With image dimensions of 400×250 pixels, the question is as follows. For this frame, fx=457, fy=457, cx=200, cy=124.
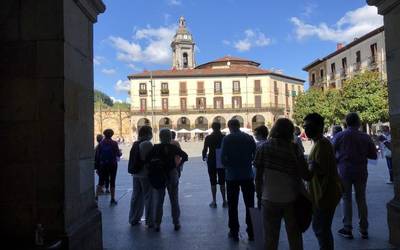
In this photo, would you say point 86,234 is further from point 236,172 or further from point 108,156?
point 108,156

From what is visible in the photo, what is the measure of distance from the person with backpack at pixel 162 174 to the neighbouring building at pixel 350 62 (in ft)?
126

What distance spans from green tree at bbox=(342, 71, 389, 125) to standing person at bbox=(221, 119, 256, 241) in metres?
34.5

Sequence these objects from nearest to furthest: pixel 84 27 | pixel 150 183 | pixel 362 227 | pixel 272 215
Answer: pixel 272 215 < pixel 84 27 < pixel 362 227 < pixel 150 183

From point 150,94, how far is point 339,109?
3960 cm

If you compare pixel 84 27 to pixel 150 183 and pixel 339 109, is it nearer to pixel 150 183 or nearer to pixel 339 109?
pixel 150 183

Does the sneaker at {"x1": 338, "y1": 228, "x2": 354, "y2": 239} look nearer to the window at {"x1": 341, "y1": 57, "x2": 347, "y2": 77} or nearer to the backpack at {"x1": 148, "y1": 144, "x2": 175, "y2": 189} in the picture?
the backpack at {"x1": 148, "y1": 144, "x2": 175, "y2": 189}

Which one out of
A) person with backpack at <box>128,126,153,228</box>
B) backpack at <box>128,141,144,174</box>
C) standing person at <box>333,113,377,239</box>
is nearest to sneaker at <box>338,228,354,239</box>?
standing person at <box>333,113,377,239</box>

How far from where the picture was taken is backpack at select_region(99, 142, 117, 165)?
33.0 ft

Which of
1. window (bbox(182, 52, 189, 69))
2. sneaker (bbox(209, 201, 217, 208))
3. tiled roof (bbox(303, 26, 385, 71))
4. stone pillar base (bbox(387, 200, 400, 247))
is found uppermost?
window (bbox(182, 52, 189, 69))

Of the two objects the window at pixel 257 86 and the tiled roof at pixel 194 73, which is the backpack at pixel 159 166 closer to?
the tiled roof at pixel 194 73

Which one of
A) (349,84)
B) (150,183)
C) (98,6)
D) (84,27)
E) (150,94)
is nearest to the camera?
(84,27)

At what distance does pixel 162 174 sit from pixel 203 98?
70.7 metres

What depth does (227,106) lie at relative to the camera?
3046 inches

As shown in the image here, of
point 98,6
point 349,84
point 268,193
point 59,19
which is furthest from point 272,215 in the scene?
point 349,84
